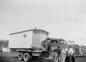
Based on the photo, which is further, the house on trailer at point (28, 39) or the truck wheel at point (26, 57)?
the house on trailer at point (28, 39)

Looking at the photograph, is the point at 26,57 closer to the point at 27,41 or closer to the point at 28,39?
the point at 27,41

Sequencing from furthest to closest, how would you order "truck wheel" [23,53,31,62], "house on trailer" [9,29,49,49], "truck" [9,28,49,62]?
"house on trailer" [9,29,49,49]
"truck" [9,28,49,62]
"truck wheel" [23,53,31,62]

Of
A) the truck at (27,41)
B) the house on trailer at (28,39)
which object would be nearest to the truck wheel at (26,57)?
the truck at (27,41)

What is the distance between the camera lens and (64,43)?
15.4 m

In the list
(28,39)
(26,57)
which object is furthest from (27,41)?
(26,57)

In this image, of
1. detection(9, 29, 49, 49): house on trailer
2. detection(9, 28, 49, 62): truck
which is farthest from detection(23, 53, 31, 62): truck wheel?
detection(9, 29, 49, 49): house on trailer

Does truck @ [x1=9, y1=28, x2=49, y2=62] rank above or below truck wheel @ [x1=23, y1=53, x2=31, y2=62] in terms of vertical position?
above

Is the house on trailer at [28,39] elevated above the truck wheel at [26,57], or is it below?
above

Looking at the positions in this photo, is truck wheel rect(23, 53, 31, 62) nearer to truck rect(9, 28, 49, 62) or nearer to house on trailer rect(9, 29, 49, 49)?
truck rect(9, 28, 49, 62)

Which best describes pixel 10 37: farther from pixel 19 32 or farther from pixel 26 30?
pixel 26 30

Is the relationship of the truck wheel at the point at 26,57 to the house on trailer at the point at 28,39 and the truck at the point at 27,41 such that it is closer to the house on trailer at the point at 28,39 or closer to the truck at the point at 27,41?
the truck at the point at 27,41

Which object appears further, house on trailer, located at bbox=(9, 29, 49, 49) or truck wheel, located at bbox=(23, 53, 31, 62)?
house on trailer, located at bbox=(9, 29, 49, 49)

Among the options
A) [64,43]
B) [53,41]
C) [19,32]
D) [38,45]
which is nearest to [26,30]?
[19,32]

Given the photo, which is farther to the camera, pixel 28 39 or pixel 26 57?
pixel 28 39
